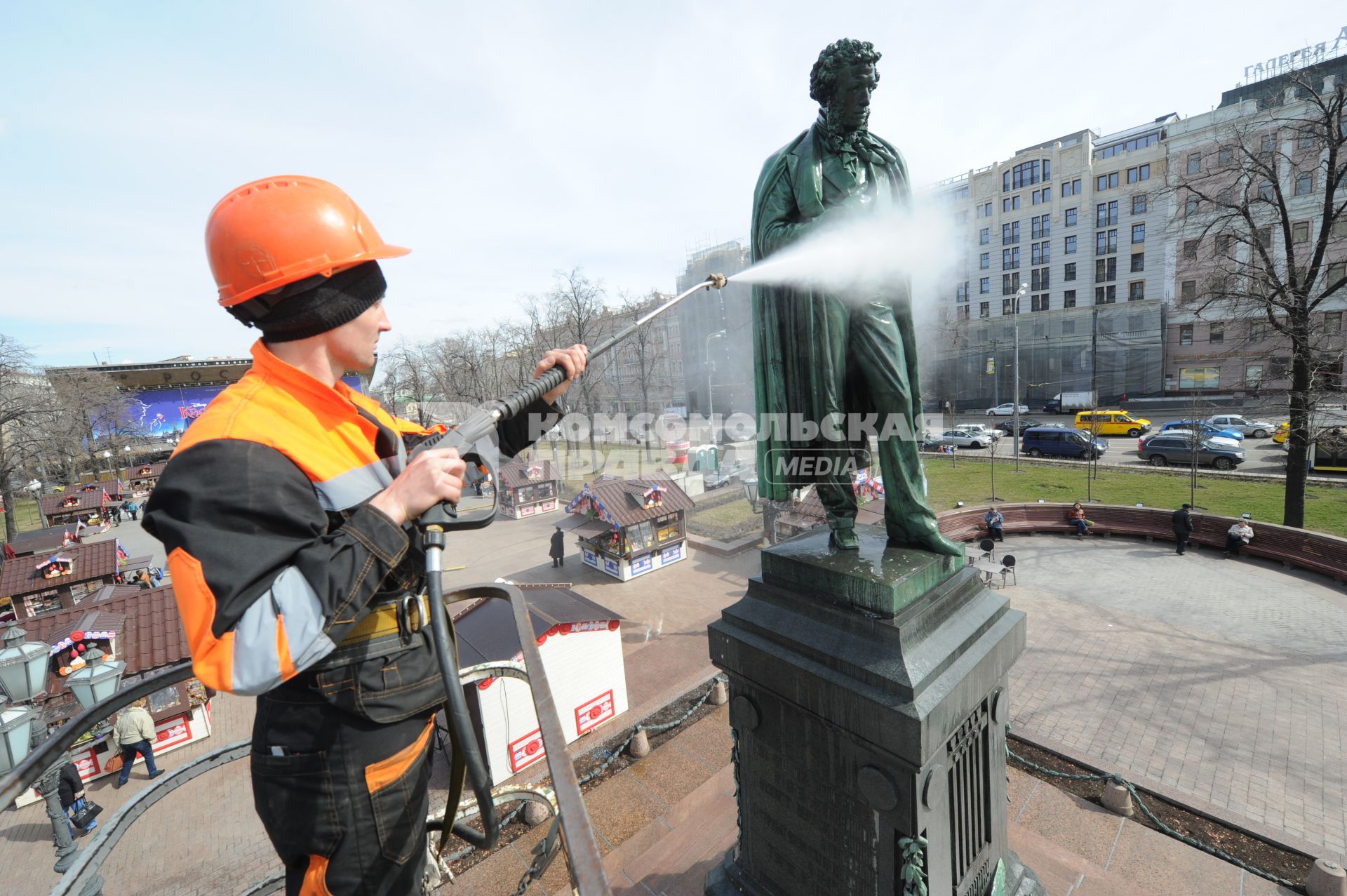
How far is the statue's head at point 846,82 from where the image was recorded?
3805mm

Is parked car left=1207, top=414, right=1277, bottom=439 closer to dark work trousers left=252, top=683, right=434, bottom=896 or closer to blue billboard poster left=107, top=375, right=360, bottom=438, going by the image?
dark work trousers left=252, top=683, right=434, bottom=896

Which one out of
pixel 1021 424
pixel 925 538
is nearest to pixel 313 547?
pixel 925 538

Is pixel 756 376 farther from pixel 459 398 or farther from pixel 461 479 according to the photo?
pixel 459 398

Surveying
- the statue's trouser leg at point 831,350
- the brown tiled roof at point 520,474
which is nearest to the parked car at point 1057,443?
the brown tiled roof at point 520,474

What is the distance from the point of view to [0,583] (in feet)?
51.4

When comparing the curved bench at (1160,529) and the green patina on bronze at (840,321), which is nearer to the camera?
the green patina on bronze at (840,321)

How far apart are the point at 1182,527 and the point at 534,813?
17235 mm

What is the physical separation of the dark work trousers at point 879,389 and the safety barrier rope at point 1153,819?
7.82 feet

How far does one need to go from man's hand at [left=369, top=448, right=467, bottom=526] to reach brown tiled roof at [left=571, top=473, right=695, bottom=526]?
1507 centimetres

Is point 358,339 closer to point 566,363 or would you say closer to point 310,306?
point 310,306

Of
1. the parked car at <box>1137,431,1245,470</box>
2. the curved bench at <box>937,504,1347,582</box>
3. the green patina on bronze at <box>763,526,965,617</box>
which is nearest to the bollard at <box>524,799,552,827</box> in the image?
the green patina on bronze at <box>763,526,965,617</box>

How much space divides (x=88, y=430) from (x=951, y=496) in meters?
55.7

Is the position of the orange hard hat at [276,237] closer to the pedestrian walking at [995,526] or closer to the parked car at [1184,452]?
the pedestrian walking at [995,526]

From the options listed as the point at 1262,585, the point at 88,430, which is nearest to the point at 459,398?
the point at 88,430
